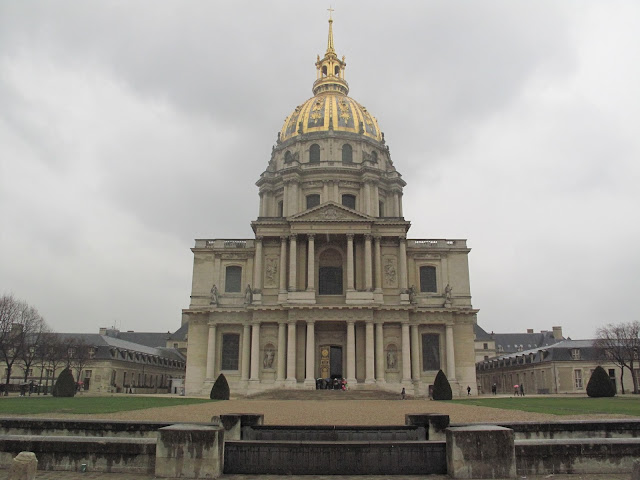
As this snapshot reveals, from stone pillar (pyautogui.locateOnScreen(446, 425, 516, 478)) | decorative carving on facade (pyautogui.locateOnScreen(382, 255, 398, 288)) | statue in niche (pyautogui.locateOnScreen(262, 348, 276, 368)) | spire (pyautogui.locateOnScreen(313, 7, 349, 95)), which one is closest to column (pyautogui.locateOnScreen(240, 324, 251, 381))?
statue in niche (pyautogui.locateOnScreen(262, 348, 276, 368))

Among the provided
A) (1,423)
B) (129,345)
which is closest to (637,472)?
(1,423)

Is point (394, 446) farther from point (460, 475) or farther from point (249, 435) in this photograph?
point (249, 435)

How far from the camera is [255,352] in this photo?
46.7 metres

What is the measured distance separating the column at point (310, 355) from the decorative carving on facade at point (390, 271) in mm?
7755

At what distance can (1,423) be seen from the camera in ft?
44.1

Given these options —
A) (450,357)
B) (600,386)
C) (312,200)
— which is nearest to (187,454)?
(600,386)

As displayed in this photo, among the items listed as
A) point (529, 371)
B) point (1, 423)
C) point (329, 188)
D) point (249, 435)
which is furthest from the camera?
point (529, 371)

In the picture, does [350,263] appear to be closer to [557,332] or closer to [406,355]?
[406,355]

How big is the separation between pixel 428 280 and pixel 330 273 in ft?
29.2

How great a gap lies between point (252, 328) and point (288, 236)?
8449mm

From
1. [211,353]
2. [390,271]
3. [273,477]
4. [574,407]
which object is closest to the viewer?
[273,477]

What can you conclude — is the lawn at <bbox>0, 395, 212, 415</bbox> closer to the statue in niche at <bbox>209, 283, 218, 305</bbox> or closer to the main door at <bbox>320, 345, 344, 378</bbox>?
the statue in niche at <bbox>209, 283, 218, 305</bbox>

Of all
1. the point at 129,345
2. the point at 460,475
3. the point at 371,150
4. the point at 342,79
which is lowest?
the point at 460,475

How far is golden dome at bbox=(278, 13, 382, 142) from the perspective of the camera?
61250 millimetres
